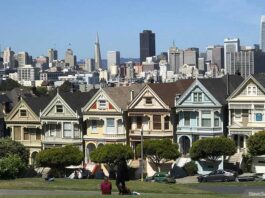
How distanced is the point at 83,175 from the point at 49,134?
963cm

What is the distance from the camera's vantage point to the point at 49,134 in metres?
69.4

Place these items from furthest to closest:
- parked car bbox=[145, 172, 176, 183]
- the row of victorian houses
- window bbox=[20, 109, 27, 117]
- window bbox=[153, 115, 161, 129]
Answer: window bbox=[20, 109, 27, 117]
window bbox=[153, 115, 161, 129]
the row of victorian houses
parked car bbox=[145, 172, 176, 183]

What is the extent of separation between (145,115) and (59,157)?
8467mm

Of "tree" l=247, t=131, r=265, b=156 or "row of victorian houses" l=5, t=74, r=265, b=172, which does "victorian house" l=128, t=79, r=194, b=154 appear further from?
"tree" l=247, t=131, r=265, b=156

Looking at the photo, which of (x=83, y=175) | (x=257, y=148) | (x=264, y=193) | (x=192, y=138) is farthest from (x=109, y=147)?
(x=264, y=193)

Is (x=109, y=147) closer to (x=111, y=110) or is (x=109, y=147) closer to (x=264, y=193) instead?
(x=111, y=110)

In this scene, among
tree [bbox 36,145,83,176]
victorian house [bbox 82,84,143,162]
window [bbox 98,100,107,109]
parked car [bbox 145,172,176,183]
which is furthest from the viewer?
window [bbox 98,100,107,109]

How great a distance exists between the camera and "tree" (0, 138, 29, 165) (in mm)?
64312

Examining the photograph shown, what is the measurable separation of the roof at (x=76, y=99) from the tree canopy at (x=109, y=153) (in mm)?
6789

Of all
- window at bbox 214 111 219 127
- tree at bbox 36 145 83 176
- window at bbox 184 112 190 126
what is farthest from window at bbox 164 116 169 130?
tree at bbox 36 145 83 176

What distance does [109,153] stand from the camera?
61562mm

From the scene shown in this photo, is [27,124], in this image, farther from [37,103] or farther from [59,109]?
[59,109]

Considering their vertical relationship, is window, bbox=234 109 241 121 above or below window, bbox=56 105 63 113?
below

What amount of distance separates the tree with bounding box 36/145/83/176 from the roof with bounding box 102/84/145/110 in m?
6.12
